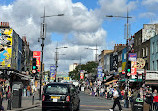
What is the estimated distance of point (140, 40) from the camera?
2218 inches

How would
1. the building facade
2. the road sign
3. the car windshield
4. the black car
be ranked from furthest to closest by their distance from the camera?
1. the road sign
2. the building facade
3. the car windshield
4. the black car

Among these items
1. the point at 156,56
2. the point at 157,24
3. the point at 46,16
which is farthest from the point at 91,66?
the point at 46,16

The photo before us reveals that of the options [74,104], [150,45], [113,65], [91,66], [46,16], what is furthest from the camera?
[91,66]

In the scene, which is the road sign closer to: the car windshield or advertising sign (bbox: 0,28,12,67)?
advertising sign (bbox: 0,28,12,67)

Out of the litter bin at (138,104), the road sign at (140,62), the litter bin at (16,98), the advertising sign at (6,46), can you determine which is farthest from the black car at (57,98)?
the advertising sign at (6,46)

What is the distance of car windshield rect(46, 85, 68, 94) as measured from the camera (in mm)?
19344

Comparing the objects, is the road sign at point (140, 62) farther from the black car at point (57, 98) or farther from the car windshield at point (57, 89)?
the car windshield at point (57, 89)

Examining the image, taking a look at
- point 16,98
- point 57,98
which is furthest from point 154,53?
point 57,98

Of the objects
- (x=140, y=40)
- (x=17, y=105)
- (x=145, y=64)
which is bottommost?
(x=17, y=105)

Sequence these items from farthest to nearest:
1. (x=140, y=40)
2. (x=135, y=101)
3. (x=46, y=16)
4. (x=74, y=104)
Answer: (x=140, y=40) < (x=46, y=16) < (x=74, y=104) < (x=135, y=101)

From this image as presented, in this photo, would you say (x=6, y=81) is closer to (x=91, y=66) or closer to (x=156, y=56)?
(x=156, y=56)

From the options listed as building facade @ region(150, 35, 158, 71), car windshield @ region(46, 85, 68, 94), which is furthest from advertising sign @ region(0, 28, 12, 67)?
car windshield @ region(46, 85, 68, 94)

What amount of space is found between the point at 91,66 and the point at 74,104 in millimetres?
119813

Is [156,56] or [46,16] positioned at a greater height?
[46,16]
